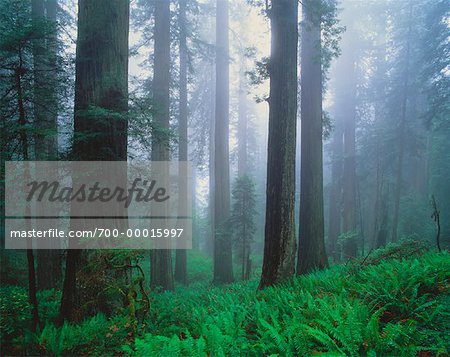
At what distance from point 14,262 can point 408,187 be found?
28.0m

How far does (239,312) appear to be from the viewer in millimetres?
4730

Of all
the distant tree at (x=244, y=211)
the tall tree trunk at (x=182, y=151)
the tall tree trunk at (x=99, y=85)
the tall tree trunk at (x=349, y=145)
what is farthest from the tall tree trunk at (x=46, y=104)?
→ the tall tree trunk at (x=349, y=145)

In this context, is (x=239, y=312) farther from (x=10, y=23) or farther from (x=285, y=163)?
(x=10, y=23)

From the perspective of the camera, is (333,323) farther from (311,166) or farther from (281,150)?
(311,166)

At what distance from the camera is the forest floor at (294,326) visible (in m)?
3.17

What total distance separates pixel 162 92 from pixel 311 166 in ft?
21.7

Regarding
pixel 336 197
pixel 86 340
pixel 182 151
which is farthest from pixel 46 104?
pixel 336 197

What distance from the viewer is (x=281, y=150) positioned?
Result: 22.1ft

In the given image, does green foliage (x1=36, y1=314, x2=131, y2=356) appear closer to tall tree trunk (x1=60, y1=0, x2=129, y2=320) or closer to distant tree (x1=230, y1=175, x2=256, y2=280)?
tall tree trunk (x1=60, y1=0, x2=129, y2=320)

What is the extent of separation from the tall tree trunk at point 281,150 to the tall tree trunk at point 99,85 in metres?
3.36

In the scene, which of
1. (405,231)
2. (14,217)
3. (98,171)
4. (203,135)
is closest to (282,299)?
(98,171)

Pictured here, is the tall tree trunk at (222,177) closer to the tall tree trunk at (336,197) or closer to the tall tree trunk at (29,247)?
the tall tree trunk at (29,247)

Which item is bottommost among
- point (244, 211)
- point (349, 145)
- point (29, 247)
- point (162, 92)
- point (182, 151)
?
point (29, 247)

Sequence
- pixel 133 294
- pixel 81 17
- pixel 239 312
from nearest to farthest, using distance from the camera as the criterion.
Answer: pixel 133 294 → pixel 239 312 → pixel 81 17
